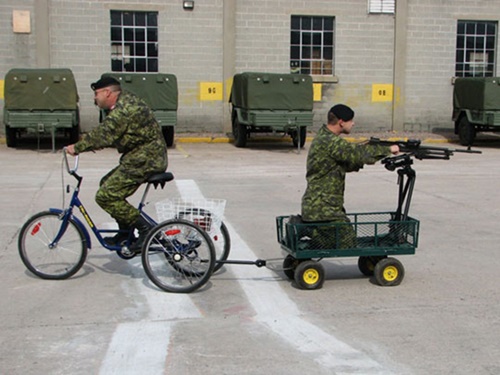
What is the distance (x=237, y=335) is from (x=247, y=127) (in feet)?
50.9

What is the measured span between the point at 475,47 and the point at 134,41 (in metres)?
11.3

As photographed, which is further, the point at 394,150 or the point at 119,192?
the point at 119,192

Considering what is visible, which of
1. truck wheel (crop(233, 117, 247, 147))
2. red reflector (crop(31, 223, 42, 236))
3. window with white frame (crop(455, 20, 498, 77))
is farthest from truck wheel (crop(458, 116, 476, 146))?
red reflector (crop(31, 223, 42, 236))

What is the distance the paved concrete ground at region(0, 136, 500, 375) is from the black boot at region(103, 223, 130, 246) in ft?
1.24

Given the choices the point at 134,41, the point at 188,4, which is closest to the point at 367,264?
the point at 188,4

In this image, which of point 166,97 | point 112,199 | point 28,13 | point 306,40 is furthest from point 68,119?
point 112,199

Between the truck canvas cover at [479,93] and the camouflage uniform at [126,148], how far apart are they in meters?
15.4

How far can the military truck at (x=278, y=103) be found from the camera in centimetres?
1884

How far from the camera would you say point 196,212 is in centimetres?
633

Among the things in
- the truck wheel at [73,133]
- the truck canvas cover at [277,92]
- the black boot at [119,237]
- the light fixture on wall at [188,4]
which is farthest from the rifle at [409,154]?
the light fixture on wall at [188,4]

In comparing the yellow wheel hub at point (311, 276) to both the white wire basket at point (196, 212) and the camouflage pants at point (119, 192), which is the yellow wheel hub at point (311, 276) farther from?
the camouflage pants at point (119, 192)

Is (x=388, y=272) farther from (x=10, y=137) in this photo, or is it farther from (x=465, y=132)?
(x=465, y=132)

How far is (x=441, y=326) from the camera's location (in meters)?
5.31

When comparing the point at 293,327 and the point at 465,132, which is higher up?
the point at 465,132
